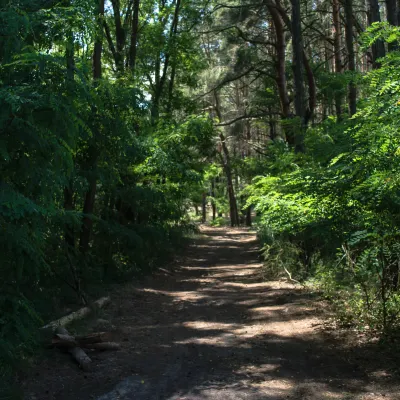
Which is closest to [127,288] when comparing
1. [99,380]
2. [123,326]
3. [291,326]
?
[123,326]

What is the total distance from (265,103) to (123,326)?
19103 millimetres

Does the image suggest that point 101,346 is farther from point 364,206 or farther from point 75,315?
point 364,206

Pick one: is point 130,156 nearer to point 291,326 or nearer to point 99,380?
point 291,326

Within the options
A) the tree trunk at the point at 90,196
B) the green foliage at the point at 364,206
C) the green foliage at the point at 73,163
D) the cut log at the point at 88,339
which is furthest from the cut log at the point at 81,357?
the green foliage at the point at 364,206

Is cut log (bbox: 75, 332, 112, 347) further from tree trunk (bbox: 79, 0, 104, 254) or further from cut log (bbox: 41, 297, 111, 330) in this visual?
tree trunk (bbox: 79, 0, 104, 254)

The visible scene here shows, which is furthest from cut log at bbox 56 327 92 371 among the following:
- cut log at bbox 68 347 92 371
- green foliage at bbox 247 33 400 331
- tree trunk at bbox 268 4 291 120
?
tree trunk at bbox 268 4 291 120

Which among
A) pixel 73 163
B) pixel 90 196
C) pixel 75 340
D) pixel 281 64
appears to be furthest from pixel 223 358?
pixel 281 64

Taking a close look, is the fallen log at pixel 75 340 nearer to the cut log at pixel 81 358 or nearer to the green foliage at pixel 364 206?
the cut log at pixel 81 358

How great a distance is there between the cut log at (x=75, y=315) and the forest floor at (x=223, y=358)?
235 millimetres

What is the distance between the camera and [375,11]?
12.1 metres

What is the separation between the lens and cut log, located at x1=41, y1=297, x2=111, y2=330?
7.78 metres

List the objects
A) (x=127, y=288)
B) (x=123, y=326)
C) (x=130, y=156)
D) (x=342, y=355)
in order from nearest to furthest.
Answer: (x=342, y=355), (x=123, y=326), (x=130, y=156), (x=127, y=288)

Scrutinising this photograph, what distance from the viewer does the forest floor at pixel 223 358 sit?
18.2ft

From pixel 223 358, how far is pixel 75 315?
11.0 ft
